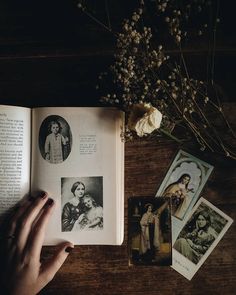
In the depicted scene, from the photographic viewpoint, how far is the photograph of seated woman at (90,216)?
1049mm

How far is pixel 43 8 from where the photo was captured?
42.5 inches

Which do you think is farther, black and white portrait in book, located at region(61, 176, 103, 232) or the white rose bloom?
black and white portrait in book, located at region(61, 176, 103, 232)

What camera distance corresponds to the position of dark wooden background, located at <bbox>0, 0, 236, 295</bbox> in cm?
104

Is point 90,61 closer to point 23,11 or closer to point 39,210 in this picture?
point 23,11

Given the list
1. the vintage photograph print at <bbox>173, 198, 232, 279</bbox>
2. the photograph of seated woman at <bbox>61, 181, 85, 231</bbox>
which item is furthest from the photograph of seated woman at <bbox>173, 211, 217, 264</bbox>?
the photograph of seated woman at <bbox>61, 181, 85, 231</bbox>

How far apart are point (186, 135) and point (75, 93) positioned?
337mm

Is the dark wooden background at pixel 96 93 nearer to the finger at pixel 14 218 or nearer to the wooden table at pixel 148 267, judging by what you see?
the wooden table at pixel 148 267

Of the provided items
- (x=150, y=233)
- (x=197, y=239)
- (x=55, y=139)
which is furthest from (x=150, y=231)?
(x=55, y=139)

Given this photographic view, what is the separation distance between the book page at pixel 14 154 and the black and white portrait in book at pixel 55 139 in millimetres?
43

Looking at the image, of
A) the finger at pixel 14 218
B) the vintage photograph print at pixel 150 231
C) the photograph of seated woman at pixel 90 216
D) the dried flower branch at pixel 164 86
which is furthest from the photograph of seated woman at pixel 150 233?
the finger at pixel 14 218

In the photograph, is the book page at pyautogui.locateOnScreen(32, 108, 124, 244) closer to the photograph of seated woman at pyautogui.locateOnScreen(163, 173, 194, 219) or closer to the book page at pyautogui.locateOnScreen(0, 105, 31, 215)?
the book page at pyautogui.locateOnScreen(0, 105, 31, 215)

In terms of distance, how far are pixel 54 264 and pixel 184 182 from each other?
16.9 inches

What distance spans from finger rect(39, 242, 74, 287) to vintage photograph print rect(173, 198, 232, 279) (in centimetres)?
31

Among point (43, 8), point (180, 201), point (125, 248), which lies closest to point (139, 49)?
point (43, 8)
